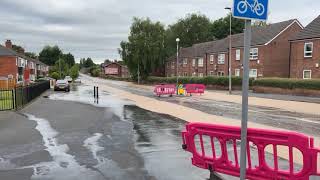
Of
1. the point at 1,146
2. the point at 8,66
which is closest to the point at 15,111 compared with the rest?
the point at 1,146

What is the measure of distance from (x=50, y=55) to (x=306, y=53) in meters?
145

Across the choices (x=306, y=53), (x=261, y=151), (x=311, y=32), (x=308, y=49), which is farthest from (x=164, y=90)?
(x=261, y=151)

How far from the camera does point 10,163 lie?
28.8ft

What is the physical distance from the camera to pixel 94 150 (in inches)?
404

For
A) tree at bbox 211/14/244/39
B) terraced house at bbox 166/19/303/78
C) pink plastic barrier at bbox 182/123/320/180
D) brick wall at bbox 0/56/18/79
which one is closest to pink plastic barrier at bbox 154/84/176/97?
terraced house at bbox 166/19/303/78

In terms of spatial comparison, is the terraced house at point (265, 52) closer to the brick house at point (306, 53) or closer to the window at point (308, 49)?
the brick house at point (306, 53)

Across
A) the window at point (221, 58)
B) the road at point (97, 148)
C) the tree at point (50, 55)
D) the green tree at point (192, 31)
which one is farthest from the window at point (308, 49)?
the tree at point (50, 55)

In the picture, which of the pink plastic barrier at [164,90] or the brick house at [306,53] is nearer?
the pink plastic barrier at [164,90]

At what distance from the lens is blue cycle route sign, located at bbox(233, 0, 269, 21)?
4.68m

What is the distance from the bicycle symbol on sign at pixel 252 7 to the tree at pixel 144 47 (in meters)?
76.4

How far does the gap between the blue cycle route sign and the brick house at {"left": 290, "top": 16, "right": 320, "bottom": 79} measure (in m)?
40.1

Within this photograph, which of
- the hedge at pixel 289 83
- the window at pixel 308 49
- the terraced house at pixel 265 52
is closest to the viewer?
the hedge at pixel 289 83

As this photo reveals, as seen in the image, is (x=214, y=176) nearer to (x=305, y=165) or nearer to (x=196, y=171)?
(x=196, y=171)

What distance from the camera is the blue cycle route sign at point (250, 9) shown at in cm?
468
